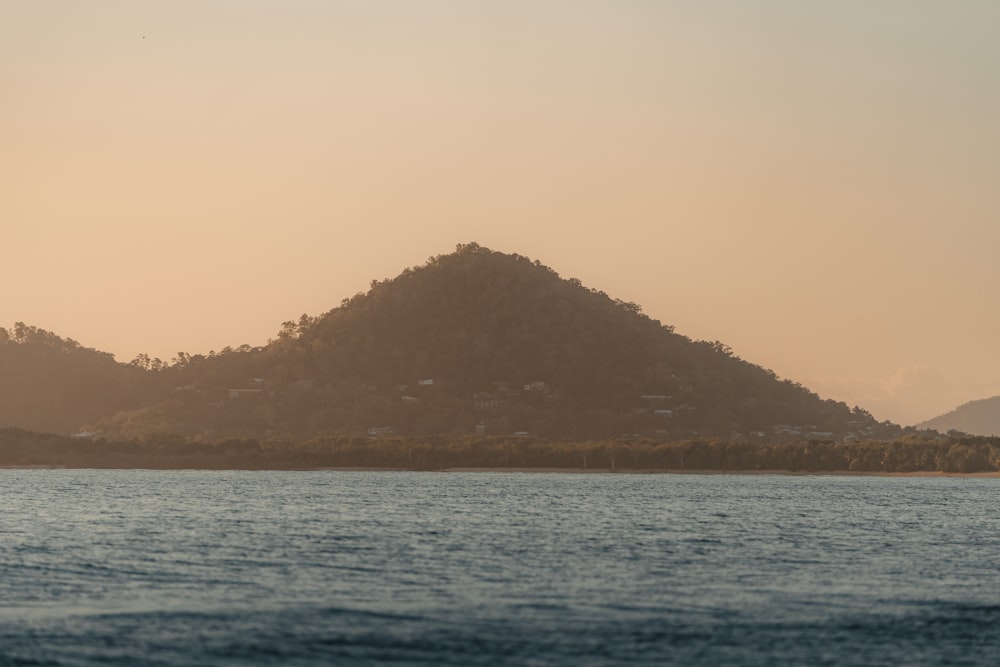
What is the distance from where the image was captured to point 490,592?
79750 mm

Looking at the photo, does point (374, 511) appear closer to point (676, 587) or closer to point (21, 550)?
point (21, 550)

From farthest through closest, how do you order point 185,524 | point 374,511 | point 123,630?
point 374,511, point 185,524, point 123,630

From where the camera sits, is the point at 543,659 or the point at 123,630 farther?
the point at 123,630

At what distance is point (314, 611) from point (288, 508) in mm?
93588

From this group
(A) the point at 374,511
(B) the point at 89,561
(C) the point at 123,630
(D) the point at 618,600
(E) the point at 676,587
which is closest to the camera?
(C) the point at 123,630

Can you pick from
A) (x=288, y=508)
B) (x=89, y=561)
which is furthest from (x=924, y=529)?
(x=89, y=561)

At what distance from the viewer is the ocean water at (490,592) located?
62156 millimetres

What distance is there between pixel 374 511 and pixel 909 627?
312 feet

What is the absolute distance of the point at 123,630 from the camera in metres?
65.5

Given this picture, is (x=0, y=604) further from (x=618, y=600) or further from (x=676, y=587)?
(x=676, y=587)

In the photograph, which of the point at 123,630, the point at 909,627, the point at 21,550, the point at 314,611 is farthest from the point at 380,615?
the point at 21,550

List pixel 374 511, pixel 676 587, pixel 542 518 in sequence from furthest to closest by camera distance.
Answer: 1. pixel 374 511
2. pixel 542 518
3. pixel 676 587

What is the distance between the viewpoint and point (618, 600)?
76.8 meters

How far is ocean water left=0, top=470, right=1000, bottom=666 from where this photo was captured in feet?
204
